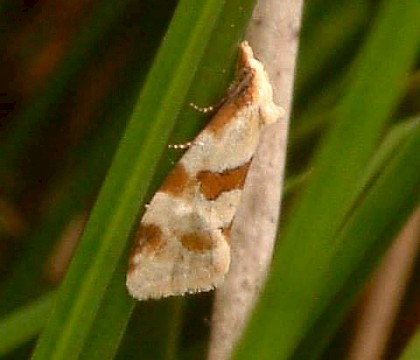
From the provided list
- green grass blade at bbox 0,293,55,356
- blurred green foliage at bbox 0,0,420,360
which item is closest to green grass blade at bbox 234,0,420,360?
blurred green foliage at bbox 0,0,420,360

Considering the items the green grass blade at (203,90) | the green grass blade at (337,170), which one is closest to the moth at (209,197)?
the green grass blade at (203,90)

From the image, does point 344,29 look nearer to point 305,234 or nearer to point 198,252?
point 198,252

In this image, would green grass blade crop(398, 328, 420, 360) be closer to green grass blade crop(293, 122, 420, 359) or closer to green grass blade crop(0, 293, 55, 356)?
green grass blade crop(293, 122, 420, 359)

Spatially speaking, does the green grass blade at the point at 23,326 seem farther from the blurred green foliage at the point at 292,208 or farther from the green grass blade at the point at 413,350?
the green grass blade at the point at 413,350

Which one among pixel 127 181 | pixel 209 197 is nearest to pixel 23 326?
pixel 209 197

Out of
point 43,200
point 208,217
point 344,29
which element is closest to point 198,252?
point 208,217

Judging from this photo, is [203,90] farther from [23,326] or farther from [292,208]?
[23,326]
